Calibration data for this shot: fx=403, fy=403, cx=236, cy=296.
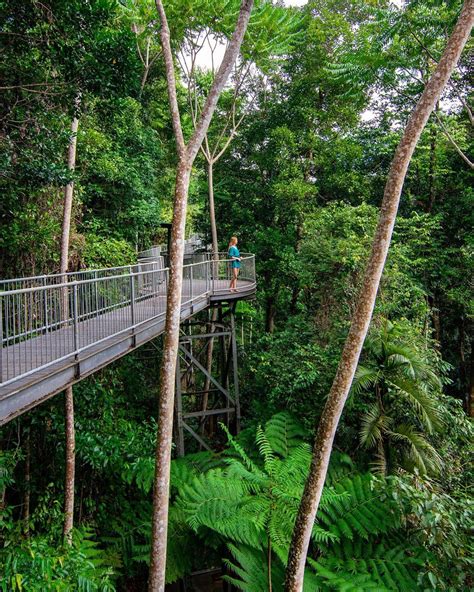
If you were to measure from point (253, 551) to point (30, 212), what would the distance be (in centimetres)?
743

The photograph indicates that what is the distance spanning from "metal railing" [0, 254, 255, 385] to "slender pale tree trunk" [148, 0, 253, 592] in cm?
112

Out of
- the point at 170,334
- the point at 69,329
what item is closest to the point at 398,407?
the point at 170,334

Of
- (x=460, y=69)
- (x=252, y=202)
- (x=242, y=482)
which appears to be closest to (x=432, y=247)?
(x=460, y=69)

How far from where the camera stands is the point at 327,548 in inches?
249

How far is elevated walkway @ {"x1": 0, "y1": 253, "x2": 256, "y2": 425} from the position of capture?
4184 millimetres

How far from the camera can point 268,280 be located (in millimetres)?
16984

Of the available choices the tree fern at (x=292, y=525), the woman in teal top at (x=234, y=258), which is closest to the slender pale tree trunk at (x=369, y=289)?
the tree fern at (x=292, y=525)

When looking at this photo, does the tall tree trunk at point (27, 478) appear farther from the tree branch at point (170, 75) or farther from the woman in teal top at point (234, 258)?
the tree branch at point (170, 75)

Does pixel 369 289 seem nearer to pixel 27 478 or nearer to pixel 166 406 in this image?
pixel 166 406

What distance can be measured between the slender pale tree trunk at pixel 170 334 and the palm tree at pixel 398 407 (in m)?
4.46

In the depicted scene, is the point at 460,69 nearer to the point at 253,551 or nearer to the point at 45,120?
the point at 45,120

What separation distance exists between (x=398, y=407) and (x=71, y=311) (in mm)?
6734

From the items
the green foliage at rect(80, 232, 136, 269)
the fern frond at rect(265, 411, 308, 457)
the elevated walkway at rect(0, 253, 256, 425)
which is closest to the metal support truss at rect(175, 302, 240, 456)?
the elevated walkway at rect(0, 253, 256, 425)

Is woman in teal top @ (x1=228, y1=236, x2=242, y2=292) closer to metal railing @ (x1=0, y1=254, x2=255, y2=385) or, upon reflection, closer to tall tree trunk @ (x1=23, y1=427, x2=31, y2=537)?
metal railing @ (x1=0, y1=254, x2=255, y2=385)
